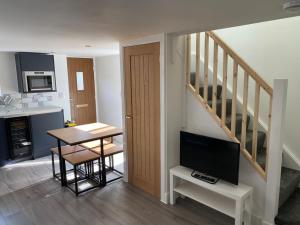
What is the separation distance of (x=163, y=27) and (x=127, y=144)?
1.81 metres

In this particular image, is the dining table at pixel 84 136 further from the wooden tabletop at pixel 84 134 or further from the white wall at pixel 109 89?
the white wall at pixel 109 89

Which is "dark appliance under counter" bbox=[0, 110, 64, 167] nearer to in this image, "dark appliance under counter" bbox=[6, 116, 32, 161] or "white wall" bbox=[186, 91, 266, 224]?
"dark appliance under counter" bbox=[6, 116, 32, 161]

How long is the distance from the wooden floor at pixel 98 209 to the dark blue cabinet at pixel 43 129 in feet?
4.42

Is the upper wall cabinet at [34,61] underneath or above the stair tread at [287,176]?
above

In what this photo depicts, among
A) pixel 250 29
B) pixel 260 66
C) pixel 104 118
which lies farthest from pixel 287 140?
pixel 104 118

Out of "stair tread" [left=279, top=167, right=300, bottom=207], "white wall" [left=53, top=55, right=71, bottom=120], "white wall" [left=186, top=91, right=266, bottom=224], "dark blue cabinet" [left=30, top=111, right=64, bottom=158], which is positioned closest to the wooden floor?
"white wall" [left=186, top=91, right=266, bottom=224]

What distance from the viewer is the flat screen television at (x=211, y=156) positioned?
91.0 inches

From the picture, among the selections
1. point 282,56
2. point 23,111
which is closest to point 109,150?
point 23,111

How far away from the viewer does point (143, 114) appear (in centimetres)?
306

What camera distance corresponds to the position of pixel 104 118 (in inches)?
236

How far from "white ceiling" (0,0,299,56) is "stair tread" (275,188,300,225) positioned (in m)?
1.88

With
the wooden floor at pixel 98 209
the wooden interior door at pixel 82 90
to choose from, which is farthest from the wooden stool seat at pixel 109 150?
the wooden interior door at pixel 82 90

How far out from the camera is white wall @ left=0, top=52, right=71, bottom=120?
4410 millimetres

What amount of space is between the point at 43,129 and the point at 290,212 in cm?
424
